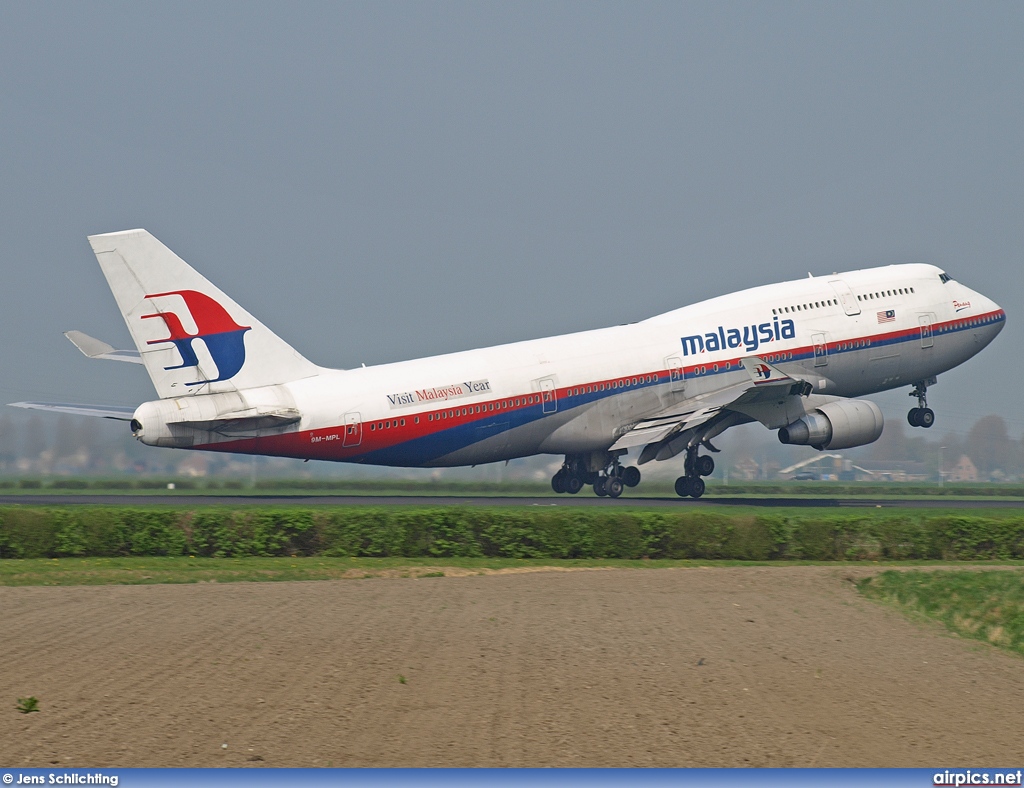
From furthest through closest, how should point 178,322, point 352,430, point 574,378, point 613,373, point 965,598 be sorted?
point 613,373, point 574,378, point 352,430, point 178,322, point 965,598

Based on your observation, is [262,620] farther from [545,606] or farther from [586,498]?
[586,498]

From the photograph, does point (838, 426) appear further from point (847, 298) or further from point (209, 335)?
point (209, 335)

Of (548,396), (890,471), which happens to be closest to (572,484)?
(548,396)

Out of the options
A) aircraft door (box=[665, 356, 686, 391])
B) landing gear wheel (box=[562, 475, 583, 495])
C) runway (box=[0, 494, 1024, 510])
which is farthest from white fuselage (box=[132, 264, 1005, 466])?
landing gear wheel (box=[562, 475, 583, 495])

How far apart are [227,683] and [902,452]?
66477 mm

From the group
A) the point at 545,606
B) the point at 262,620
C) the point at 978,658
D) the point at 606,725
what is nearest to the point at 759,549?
the point at 545,606

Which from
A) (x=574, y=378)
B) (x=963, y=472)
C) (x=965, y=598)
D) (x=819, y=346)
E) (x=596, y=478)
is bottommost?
(x=965, y=598)

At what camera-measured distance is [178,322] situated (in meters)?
37.4

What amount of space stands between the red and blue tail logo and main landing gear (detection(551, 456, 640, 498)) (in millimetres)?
15465

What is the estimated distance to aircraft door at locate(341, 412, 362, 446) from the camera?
3934 centimetres

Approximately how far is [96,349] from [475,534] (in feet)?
53.1

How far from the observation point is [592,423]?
45.6 meters

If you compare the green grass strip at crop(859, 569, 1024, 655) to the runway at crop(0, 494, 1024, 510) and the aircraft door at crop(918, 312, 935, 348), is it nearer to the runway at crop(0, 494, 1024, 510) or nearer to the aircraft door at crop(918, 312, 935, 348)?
the runway at crop(0, 494, 1024, 510)

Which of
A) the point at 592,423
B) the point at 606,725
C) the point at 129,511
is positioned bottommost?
the point at 606,725
